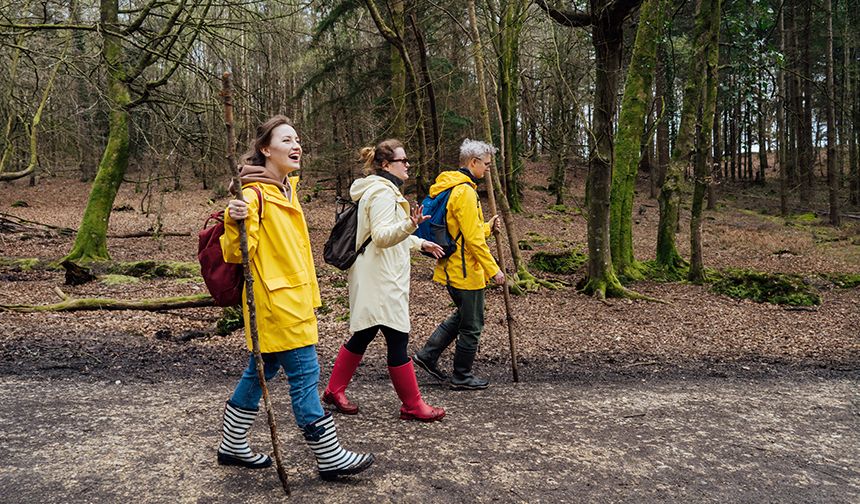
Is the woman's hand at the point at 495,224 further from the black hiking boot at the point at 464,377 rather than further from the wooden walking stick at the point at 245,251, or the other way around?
the wooden walking stick at the point at 245,251

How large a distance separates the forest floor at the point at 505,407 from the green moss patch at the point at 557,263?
238 centimetres

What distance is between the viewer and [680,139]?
435 inches

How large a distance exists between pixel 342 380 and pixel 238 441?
121cm

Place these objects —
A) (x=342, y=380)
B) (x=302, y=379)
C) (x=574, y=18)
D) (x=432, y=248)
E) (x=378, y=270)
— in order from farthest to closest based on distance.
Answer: (x=574, y=18) < (x=432, y=248) < (x=342, y=380) < (x=378, y=270) < (x=302, y=379)

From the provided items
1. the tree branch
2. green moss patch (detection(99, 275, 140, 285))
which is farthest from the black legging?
the tree branch

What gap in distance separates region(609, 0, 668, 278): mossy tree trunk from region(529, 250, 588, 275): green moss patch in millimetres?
1266

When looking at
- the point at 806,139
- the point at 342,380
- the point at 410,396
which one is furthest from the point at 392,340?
the point at 806,139

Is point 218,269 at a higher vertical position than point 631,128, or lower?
lower

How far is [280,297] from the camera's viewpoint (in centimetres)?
311

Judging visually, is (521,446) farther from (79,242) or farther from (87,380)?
(79,242)

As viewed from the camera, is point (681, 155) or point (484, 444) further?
point (681, 155)

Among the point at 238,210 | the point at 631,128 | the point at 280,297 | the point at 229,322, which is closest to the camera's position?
the point at 238,210

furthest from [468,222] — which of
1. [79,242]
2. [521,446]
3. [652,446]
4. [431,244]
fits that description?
[79,242]

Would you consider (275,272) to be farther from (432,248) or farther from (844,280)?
(844,280)
